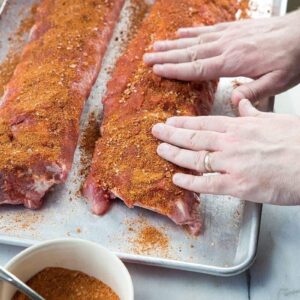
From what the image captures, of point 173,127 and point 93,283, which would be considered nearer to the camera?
point 93,283

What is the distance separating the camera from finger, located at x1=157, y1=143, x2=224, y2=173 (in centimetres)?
146

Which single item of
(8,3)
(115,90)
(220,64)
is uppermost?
(8,3)

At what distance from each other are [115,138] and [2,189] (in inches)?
14.3

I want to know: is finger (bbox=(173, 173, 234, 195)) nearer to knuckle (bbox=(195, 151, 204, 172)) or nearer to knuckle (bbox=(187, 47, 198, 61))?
knuckle (bbox=(195, 151, 204, 172))

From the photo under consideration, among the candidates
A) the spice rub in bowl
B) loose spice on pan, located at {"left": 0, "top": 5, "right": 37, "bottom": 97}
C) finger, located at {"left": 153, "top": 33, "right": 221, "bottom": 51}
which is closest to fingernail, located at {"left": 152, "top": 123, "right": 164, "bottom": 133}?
finger, located at {"left": 153, "top": 33, "right": 221, "bottom": 51}

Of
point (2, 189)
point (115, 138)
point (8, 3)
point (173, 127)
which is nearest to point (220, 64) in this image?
point (173, 127)

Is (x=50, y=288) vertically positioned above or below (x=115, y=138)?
below

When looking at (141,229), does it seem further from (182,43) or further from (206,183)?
(182,43)

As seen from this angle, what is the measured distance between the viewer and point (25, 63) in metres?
1.91

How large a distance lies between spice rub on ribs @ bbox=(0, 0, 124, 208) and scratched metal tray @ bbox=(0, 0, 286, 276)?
0.20ft

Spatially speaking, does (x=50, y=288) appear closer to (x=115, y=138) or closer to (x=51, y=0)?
(x=115, y=138)

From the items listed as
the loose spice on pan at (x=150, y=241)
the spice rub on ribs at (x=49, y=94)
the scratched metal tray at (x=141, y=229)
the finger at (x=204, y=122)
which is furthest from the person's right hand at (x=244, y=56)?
→ the loose spice on pan at (x=150, y=241)

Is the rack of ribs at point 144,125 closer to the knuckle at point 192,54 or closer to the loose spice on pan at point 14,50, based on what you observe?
the knuckle at point 192,54

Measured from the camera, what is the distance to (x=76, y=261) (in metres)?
1.33
